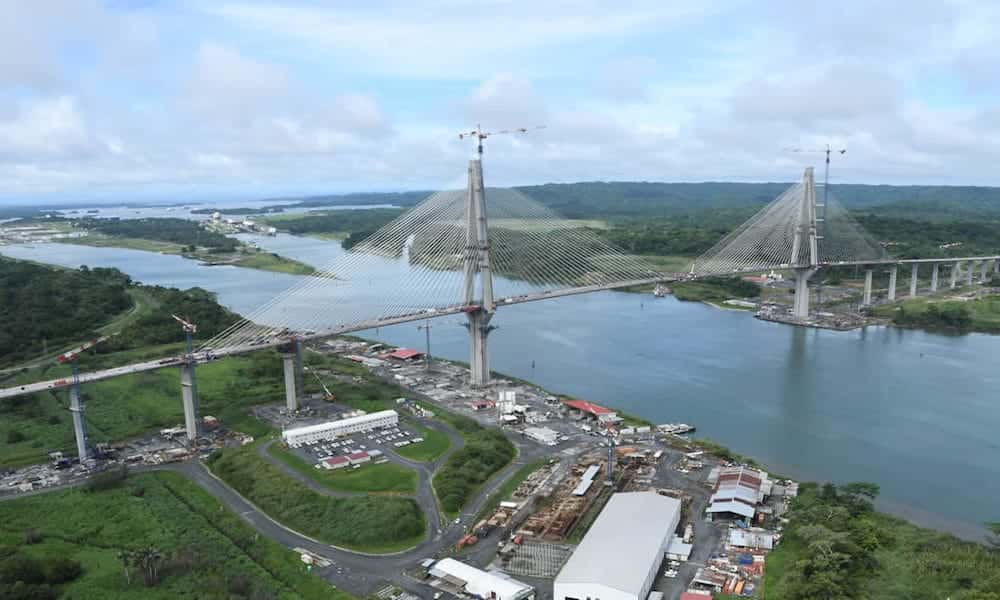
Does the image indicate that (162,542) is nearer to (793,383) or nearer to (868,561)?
(868,561)

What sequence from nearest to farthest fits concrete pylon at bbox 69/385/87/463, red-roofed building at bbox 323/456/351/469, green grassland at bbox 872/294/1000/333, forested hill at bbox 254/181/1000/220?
red-roofed building at bbox 323/456/351/469
concrete pylon at bbox 69/385/87/463
green grassland at bbox 872/294/1000/333
forested hill at bbox 254/181/1000/220

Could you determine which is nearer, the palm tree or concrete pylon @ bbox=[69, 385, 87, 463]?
the palm tree

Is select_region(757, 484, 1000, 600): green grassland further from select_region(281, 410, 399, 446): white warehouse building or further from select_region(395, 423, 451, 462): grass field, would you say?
select_region(281, 410, 399, 446): white warehouse building

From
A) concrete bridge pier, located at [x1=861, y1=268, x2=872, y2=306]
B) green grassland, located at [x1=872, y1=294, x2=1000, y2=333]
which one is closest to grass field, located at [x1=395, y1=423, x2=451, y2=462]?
green grassland, located at [x1=872, y1=294, x2=1000, y2=333]

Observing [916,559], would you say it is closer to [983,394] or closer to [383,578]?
[383,578]

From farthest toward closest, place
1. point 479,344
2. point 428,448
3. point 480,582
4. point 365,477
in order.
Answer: point 479,344
point 428,448
point 365,477
point 480,582

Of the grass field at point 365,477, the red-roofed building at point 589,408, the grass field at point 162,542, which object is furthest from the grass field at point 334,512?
the red-roofed building at point 589,408

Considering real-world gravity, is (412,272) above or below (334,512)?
above

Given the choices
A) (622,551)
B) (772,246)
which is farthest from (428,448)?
(772,246)
